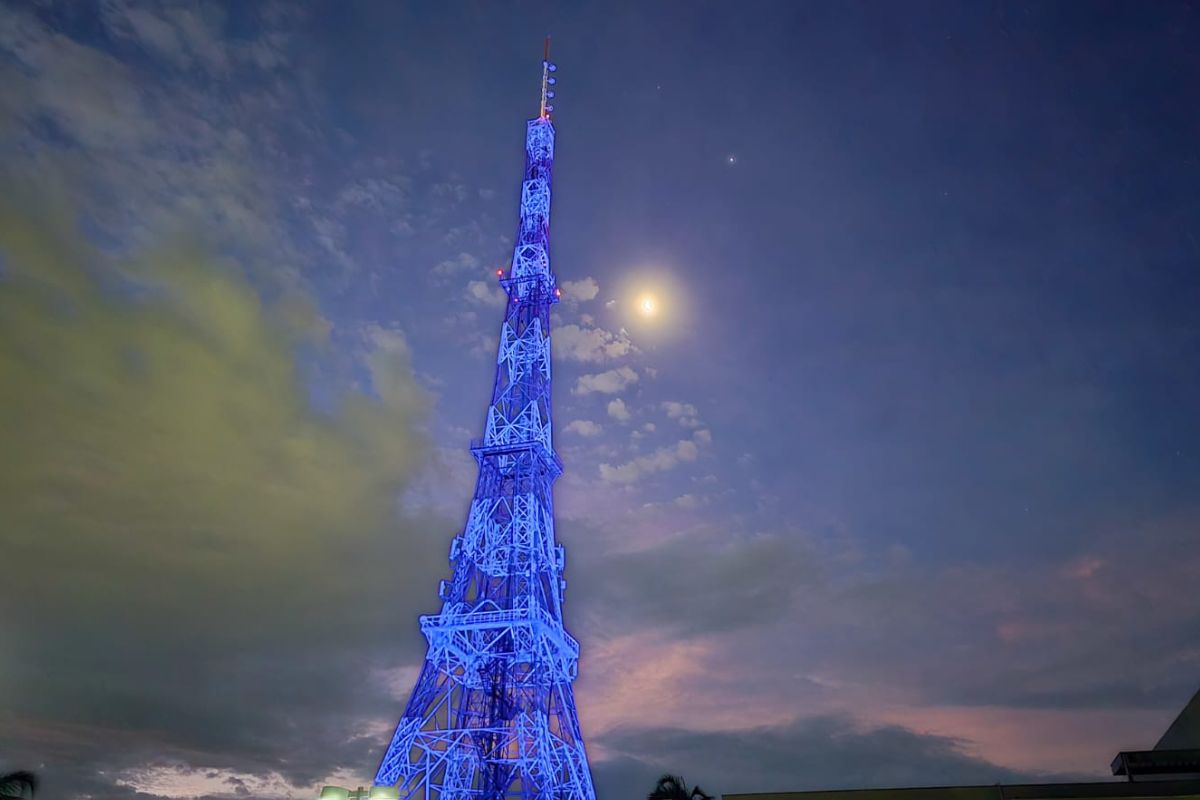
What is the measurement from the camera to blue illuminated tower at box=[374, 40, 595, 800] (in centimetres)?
5616

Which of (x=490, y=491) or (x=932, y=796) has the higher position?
(x=490, y=491)

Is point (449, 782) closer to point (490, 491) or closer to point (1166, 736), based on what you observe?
point (490, 491)

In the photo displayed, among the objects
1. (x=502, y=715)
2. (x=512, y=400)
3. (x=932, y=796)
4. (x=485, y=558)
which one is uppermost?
(x=512, y=400)

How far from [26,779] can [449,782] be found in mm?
30537

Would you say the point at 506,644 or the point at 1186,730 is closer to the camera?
the point at 1186,730

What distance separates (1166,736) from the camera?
45.2 meters

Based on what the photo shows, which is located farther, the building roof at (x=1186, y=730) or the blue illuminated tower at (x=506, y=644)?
the blue illuminated tower at (x=506, y=644)

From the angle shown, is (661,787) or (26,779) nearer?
(26,779)

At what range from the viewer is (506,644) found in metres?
59.1

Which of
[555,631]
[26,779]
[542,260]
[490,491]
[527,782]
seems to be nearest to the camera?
[26,779]

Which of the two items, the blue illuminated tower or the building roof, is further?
the blue illuminated tower

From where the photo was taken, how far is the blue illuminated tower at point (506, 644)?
56156 mm

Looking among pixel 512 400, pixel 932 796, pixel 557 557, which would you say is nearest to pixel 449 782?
pixel 557 557

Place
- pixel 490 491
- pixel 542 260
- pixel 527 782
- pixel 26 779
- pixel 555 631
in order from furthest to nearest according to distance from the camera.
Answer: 1. pixel 542 260
2. pixel 490 491
3. pixel 555 631
4. pixel 527 782
5. pixel 26 779
